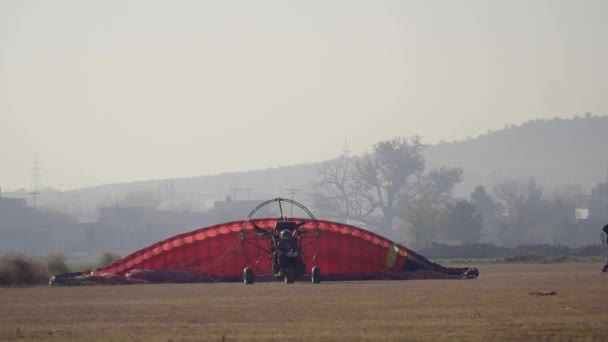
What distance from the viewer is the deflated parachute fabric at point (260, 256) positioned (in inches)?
1523

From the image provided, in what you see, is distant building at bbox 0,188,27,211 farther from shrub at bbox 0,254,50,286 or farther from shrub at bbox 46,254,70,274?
shrub at bbox 0,254,50,286

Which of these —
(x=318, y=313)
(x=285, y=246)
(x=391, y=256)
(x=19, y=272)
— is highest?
(x=285, y=246)

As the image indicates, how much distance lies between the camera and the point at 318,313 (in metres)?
22.9

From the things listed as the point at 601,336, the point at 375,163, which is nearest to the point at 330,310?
the point at 601,336

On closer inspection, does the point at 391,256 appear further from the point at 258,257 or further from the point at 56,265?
the point at 56,265

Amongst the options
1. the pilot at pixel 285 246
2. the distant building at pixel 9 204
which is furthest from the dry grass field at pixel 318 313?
the distant building at pixel 9 204

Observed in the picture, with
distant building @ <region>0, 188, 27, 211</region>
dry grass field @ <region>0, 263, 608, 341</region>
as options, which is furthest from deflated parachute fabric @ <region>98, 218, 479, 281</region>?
distant building @ <region>0, 188, 27, 211</region>

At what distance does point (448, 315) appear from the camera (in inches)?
859

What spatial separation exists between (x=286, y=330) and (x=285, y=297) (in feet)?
26.3

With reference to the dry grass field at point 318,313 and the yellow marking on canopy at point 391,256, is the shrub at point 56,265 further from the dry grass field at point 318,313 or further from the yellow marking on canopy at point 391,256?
the yellow marking on canopy at point 391,256

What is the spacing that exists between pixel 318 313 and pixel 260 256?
16.1 meters

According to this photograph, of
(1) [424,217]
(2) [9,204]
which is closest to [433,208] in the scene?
(1) [424,217]

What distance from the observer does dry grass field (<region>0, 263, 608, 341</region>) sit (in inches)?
755

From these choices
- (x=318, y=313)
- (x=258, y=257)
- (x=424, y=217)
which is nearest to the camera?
(x=318, y=313)
